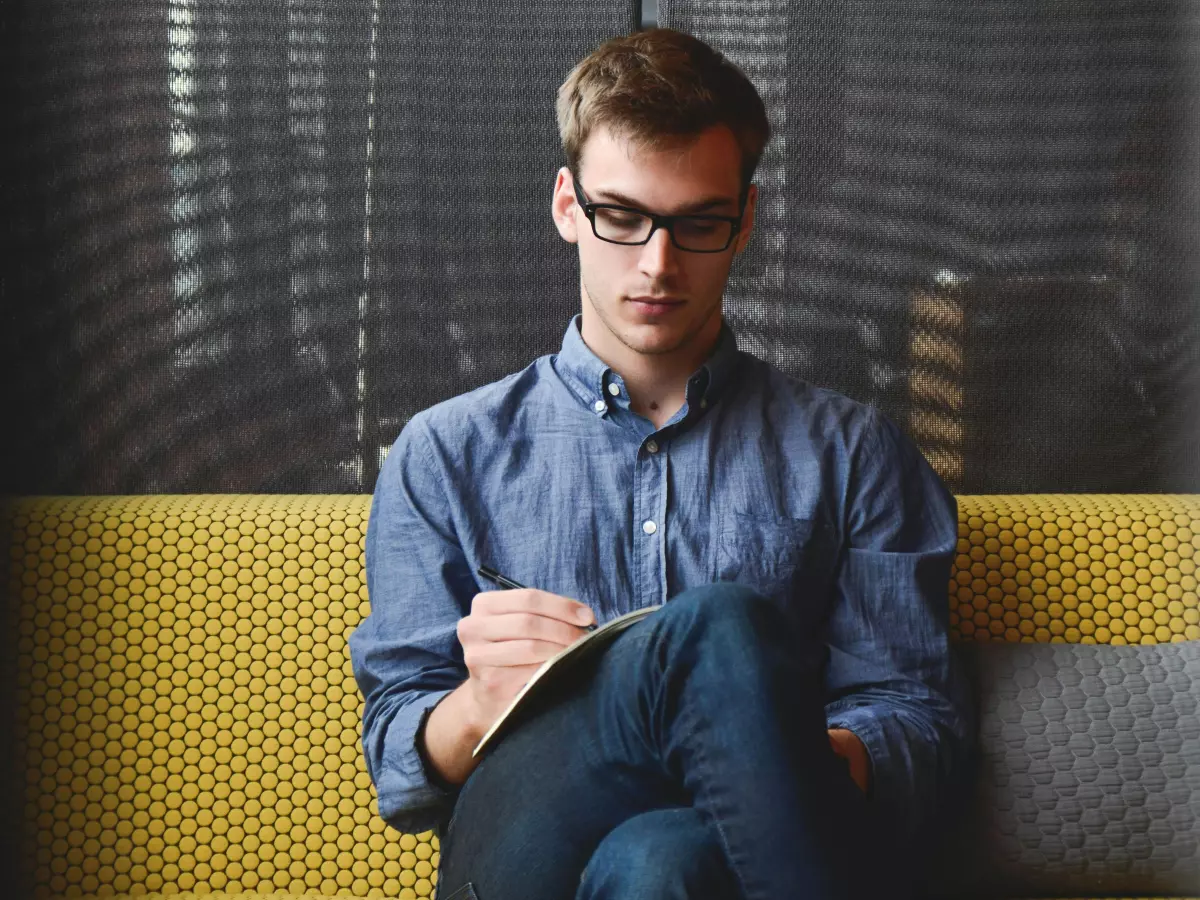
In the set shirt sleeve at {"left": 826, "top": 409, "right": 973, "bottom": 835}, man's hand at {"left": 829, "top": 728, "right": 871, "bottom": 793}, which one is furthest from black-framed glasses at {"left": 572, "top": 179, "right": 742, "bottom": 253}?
man's hand at {"left": 829, "top": 728, "right": 871, "bottom": 793}

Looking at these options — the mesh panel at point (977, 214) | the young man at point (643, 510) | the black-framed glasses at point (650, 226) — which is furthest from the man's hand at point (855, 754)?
the mesh panel at point (977, 214)

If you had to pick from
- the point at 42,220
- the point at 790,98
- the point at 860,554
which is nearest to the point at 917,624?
the point at 860,554

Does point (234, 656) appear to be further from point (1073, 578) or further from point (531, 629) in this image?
point (1073, 578)

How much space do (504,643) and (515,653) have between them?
0.01 meters

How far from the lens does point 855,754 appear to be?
0.97 m

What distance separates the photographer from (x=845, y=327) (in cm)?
149

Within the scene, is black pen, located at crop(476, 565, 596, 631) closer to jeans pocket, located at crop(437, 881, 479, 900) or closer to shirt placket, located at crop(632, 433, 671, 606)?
shirt placket, located at crop(632, 433, 671, 606)

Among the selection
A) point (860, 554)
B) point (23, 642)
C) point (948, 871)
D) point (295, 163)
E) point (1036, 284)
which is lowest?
point (948, 871)

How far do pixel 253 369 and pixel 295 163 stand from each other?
0.29 m

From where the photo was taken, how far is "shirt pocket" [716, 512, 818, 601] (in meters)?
1.12

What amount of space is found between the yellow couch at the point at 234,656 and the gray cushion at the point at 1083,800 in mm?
207

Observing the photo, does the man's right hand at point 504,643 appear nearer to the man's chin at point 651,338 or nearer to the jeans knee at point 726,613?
the jeans knee at point 726,613

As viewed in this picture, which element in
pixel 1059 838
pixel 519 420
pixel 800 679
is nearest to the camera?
pixel 800 679

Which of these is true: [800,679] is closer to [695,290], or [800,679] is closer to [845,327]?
[695,290]
